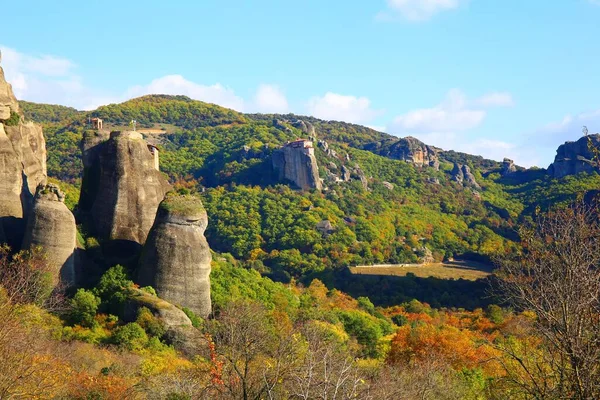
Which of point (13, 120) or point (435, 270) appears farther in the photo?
point (435, 270)

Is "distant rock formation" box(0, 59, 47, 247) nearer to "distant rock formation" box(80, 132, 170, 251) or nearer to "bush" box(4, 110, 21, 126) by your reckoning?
"bush" box(4, 110, 21, 126)

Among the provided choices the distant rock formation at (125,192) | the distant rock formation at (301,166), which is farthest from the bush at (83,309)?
the distant rock formation at (301,166)

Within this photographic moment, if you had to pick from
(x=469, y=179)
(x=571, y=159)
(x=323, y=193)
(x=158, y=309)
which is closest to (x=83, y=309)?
(x=158, y=309)

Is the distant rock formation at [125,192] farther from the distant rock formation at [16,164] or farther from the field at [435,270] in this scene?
the field at [435,270]

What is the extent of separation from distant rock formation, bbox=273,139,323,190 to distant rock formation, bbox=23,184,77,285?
7492 cm

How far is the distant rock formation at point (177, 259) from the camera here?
31.2m

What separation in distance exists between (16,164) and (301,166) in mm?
74739

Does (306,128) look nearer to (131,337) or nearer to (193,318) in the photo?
(193,318)

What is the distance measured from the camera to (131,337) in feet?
92.8

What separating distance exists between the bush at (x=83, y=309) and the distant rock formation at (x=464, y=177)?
117 metres

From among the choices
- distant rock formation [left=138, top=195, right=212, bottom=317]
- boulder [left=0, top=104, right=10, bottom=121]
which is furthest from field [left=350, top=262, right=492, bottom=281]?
boulder [left=0, top=104, right=10, bottom=121]

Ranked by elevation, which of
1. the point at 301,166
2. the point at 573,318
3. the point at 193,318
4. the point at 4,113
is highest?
the point at 301,166

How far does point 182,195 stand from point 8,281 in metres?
9.98

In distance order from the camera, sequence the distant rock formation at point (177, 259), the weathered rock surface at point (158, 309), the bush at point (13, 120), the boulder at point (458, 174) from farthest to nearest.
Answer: the boulder at point (458, 174)
the bush at point (13, 120)
the distant rock formation at point (177, 259)
the weathered rock surface at point (158, 309)
